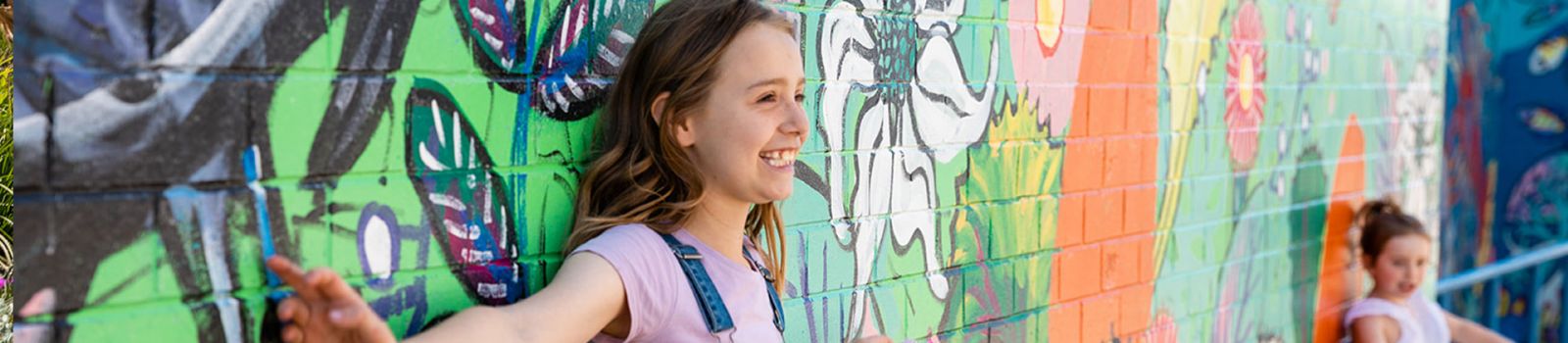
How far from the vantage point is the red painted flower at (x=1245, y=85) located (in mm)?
5246

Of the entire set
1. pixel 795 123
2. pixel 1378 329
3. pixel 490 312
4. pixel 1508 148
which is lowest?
pixel 1378 329

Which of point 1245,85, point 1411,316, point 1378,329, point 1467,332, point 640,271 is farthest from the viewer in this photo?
point 1467,332

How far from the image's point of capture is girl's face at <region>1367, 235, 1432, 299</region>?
5957mm

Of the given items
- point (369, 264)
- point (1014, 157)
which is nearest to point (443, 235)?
point (369, 264)

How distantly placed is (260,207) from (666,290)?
715 millimetres

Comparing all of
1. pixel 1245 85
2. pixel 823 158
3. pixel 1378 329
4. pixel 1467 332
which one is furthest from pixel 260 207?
pixel 1467 332

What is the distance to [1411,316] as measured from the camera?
6.08 m

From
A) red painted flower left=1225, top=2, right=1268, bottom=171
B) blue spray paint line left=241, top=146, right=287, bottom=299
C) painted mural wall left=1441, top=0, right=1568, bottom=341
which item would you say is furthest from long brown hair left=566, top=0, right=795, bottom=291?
painted mural wall left=1441, top=0, right=1568, bottom=341

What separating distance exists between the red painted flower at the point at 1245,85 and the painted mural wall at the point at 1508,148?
4.66 meters

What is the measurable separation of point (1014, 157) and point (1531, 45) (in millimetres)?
6773

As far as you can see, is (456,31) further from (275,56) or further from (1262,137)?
(1262,137)

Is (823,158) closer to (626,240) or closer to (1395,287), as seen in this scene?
(626,240)

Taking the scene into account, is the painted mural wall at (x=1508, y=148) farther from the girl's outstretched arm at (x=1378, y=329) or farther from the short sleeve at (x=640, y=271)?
the short sleeve at (x=640, y=271)

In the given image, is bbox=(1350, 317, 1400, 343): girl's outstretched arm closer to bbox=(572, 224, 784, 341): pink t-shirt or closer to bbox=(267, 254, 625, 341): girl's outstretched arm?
bbox=(572, 224, 784, 341): pink t-shirt
